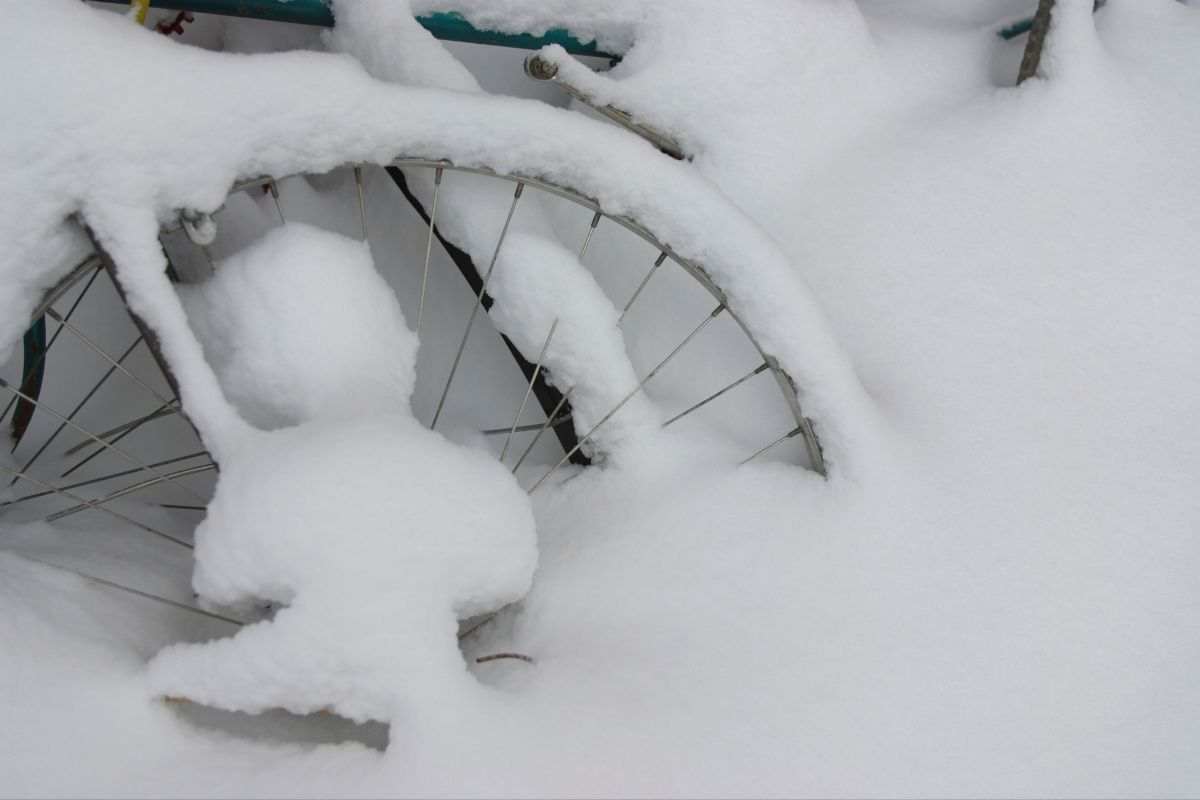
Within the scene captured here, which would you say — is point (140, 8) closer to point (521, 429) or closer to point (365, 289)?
point (365, 289)

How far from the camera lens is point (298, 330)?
1.07 meters

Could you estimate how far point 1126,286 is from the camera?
52.0 inches

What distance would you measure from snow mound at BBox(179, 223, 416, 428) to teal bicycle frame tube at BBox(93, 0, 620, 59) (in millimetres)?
318

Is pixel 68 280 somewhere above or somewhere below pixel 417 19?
below

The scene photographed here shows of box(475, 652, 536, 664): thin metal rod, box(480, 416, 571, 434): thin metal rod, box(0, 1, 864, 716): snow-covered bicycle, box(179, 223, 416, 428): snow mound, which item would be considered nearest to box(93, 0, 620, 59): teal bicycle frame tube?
box(0, 1, 864, 716): snow-covered bicycle

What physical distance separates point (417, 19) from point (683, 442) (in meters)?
0.65

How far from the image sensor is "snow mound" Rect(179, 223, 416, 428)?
1076 mm

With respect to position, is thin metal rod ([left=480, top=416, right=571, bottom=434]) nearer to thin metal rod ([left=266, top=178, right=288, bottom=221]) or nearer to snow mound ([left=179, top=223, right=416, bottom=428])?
snow mound ([left=179, top=223, right=416, bottom=428])

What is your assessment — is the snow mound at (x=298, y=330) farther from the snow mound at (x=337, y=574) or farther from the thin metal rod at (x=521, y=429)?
the thin metal rod at (x=521, y=429)

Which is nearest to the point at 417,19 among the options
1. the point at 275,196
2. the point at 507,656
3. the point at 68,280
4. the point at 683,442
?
the point at 275,196

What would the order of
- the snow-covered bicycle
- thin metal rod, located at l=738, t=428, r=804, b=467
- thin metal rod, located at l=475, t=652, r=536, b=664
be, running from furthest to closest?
thin metal rod, located at l=738, t=428, r=804, b=467 < thin metal rod, located at l=475, t=652, r=536, b=664 < the snow-covered bicycle

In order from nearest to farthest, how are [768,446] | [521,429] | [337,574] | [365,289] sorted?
1. [337,574]
2. [365,289]
3. [768,446]
4. [521,429]

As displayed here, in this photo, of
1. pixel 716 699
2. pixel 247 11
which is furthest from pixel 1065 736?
pixel 247 11

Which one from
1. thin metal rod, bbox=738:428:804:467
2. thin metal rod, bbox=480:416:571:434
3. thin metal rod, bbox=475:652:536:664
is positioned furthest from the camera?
thin metal rod, bbox=480:416:571:434
